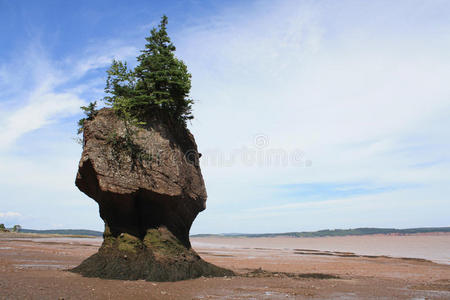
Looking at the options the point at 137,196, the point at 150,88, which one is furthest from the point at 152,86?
the point at 137,196

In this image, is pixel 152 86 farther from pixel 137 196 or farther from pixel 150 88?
pixel 137 196

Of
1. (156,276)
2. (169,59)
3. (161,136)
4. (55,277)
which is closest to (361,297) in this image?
(156,276)

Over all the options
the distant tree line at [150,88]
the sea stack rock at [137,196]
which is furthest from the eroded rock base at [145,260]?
the distant tree line at [150,88]

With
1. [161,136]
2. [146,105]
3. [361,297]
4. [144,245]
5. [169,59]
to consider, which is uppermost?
[169,59]

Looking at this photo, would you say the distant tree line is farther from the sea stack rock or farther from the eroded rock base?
the eroded rock base

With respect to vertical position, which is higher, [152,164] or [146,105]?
[146,105]

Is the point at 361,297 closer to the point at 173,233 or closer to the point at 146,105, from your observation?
the point at 173,233

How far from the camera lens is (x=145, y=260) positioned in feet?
50.0

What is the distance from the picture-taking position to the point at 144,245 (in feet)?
52.3

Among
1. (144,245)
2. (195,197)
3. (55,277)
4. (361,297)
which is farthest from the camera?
(195,197)

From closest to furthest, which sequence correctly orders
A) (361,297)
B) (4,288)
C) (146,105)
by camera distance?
(4,288) → (361,297) → (146,105)

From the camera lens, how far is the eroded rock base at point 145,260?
1472cm

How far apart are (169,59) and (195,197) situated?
7.63 m

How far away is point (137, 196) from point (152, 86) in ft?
18.7
